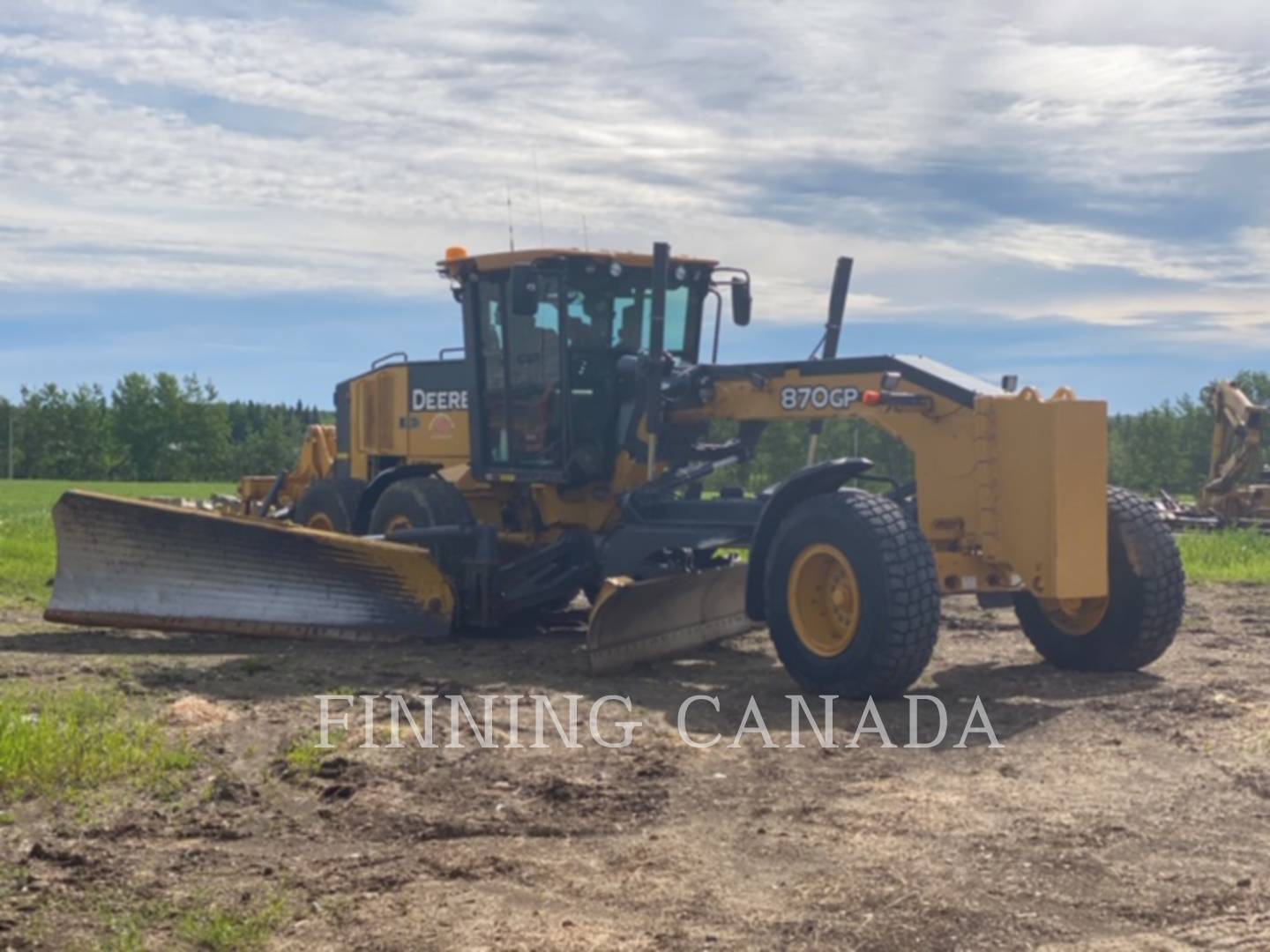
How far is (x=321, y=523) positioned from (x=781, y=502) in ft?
19.3

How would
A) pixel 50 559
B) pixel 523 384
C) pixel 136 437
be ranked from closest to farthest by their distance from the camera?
pixel 523 384 < pixel 50 559 < pixel 136 437

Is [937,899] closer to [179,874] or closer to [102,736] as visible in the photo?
[179,874]

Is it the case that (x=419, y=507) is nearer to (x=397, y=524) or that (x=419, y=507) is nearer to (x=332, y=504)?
(x=397, y=524)

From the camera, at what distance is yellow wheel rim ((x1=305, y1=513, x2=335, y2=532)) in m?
13.3

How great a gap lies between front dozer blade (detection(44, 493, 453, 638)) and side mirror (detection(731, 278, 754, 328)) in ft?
9.93

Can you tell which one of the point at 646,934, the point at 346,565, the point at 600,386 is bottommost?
the point at 646,934

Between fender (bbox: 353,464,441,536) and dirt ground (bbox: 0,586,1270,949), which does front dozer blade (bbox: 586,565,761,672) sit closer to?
dirt ground (bbox: 0,586,1270,949)

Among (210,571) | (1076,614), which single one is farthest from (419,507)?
(1076,614)

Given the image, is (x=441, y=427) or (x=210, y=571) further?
(x=441, y=427)

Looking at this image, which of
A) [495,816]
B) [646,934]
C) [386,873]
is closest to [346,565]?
[495,816]

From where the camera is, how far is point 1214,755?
7004mm

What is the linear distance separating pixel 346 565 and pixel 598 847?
5.57m

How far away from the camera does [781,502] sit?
8.92m

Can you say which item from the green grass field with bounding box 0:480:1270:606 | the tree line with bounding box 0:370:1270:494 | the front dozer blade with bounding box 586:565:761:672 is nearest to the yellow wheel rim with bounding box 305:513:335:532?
the green grass field with bounding box 0:480:1270:606
